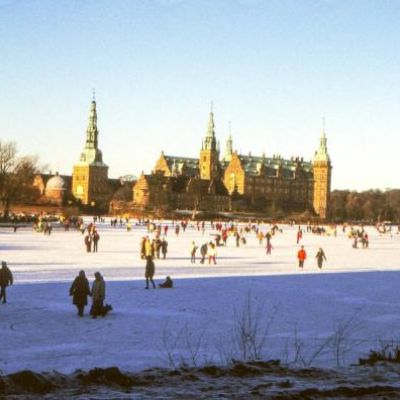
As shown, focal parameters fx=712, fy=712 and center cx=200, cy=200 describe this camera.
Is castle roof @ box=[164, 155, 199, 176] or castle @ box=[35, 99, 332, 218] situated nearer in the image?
castle @ box=[35, 99, 332, 218]

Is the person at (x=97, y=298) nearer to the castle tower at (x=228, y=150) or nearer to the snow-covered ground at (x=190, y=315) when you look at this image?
the snow-covered ground at (x=190, y=315)

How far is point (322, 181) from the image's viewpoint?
141 metres

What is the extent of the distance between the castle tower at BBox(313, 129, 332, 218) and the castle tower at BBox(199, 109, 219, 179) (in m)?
20.9

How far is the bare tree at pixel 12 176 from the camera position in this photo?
59062mm

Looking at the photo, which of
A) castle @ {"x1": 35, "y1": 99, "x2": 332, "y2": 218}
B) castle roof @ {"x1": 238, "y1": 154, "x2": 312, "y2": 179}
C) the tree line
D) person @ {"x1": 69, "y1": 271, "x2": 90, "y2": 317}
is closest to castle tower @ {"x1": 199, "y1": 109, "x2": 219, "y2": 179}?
castle @ {"x1": 35, "y1": 99, "x2": 332, "y2": 218}

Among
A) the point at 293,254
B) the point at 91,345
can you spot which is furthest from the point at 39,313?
the point at 293,254

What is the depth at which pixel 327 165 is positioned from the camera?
143250 millimetres

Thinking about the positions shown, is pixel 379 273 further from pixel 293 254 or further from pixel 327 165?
pixel 327 165

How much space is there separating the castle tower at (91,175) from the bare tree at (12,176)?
2151 inches

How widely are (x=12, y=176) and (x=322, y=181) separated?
296ft

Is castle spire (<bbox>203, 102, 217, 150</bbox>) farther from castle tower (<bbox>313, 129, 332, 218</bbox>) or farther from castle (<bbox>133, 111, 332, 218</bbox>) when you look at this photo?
castle tower (<bbox>313, 129, 332, 218</bbox>)

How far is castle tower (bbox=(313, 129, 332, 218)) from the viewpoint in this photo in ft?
461

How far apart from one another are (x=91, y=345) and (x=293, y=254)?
20895 millimetres

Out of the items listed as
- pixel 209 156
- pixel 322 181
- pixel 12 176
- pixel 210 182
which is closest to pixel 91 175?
pixel 210 182
